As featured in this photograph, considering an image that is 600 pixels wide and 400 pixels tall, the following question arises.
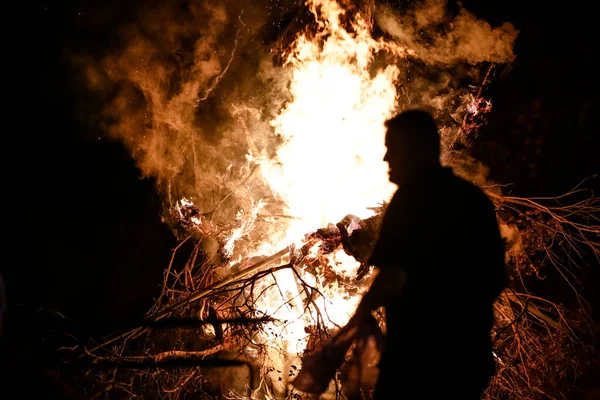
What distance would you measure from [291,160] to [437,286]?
10.8ft

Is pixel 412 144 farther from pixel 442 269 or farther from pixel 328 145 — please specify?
pixel 328 145

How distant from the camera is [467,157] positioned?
4.77m

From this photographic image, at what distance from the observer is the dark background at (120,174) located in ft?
18.6

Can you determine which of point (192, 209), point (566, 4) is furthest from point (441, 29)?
point (192, 209)

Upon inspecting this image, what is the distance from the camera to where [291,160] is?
500 centimetres

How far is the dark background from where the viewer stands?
5.66m

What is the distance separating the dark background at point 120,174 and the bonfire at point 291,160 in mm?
1178

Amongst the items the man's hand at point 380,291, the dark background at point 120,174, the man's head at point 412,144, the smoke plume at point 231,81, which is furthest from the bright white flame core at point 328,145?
the man's hand at point 380,291

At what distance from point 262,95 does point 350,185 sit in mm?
1871

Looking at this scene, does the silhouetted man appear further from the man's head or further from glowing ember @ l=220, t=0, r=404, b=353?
glowing ember @ l=220, t=0, r=404, b=353

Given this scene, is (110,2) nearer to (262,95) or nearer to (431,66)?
(262,95)

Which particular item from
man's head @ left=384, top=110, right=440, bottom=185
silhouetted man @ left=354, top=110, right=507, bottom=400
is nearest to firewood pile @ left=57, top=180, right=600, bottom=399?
man's head @ left=384, top=110, right=440, bottom=185

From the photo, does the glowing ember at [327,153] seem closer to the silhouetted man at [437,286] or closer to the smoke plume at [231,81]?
the smoke plume at [231,81]

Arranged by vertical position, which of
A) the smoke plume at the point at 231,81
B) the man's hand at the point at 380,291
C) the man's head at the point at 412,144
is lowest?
the man's hand at the point at 380,291
